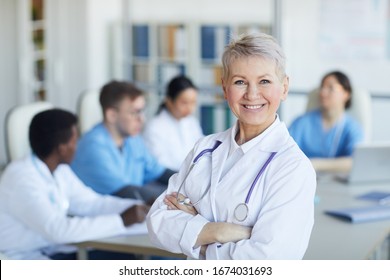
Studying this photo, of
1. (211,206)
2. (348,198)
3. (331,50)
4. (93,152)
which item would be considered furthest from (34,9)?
(211,206)

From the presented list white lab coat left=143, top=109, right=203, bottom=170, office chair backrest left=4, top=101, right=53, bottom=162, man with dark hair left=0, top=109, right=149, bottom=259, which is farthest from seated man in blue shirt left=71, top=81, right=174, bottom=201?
man with dark hair left=0, top=109, right=149, bottom=259

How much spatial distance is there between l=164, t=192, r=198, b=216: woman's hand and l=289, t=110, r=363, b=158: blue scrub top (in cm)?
246

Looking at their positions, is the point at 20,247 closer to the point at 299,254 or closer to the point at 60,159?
the point at 60,159

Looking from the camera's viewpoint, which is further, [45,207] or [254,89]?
[45,207]

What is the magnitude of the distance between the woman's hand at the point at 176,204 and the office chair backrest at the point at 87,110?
3058 millimetres

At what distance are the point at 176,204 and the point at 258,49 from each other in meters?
0.43

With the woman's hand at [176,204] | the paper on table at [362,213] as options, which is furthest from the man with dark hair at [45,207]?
the woman's hand at [176,204]

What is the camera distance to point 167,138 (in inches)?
178

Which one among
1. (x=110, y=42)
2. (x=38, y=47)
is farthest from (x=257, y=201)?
(x=110, y=42)

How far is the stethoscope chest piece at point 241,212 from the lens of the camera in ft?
5.84

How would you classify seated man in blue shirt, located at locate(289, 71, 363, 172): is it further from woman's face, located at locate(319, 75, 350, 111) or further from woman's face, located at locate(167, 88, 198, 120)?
woman's face, located at locate(167, 88, 198, 120)

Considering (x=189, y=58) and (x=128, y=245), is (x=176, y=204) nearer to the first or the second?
(x=128, y=245)

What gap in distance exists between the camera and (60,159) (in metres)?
2.93

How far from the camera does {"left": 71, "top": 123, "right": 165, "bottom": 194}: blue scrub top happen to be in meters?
3.63
